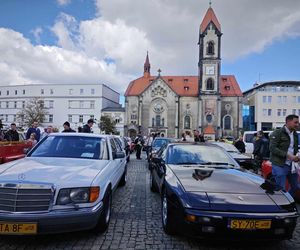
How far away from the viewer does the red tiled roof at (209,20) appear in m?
63.5

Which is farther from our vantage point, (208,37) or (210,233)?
(208,37)

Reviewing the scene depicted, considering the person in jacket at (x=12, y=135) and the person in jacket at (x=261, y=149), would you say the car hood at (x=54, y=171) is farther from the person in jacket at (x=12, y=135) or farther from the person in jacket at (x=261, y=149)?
the person in jacket at (x=261, y=149)

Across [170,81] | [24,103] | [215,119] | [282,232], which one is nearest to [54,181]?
[282,232]

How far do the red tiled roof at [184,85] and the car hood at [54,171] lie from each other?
203 feet

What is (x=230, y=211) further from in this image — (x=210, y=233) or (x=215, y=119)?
(x=215, y=119)

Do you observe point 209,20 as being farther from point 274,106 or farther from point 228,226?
point 228,226

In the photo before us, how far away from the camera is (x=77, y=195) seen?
13.4 ft

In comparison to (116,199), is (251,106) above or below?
above

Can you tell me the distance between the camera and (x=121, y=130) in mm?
76500

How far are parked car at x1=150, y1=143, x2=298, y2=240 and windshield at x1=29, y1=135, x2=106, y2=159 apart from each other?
1.69 metres

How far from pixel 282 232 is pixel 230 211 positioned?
0.74m

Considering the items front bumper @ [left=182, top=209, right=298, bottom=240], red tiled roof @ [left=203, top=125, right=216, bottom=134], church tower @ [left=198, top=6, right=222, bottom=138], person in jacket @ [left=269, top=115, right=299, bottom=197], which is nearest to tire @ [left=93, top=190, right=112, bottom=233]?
front bumper @ [left=182, top=209, right=298, bottom=240]

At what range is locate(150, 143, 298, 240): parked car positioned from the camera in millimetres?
3758


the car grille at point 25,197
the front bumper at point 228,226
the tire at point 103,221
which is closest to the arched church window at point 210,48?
the tire at point 103,221
